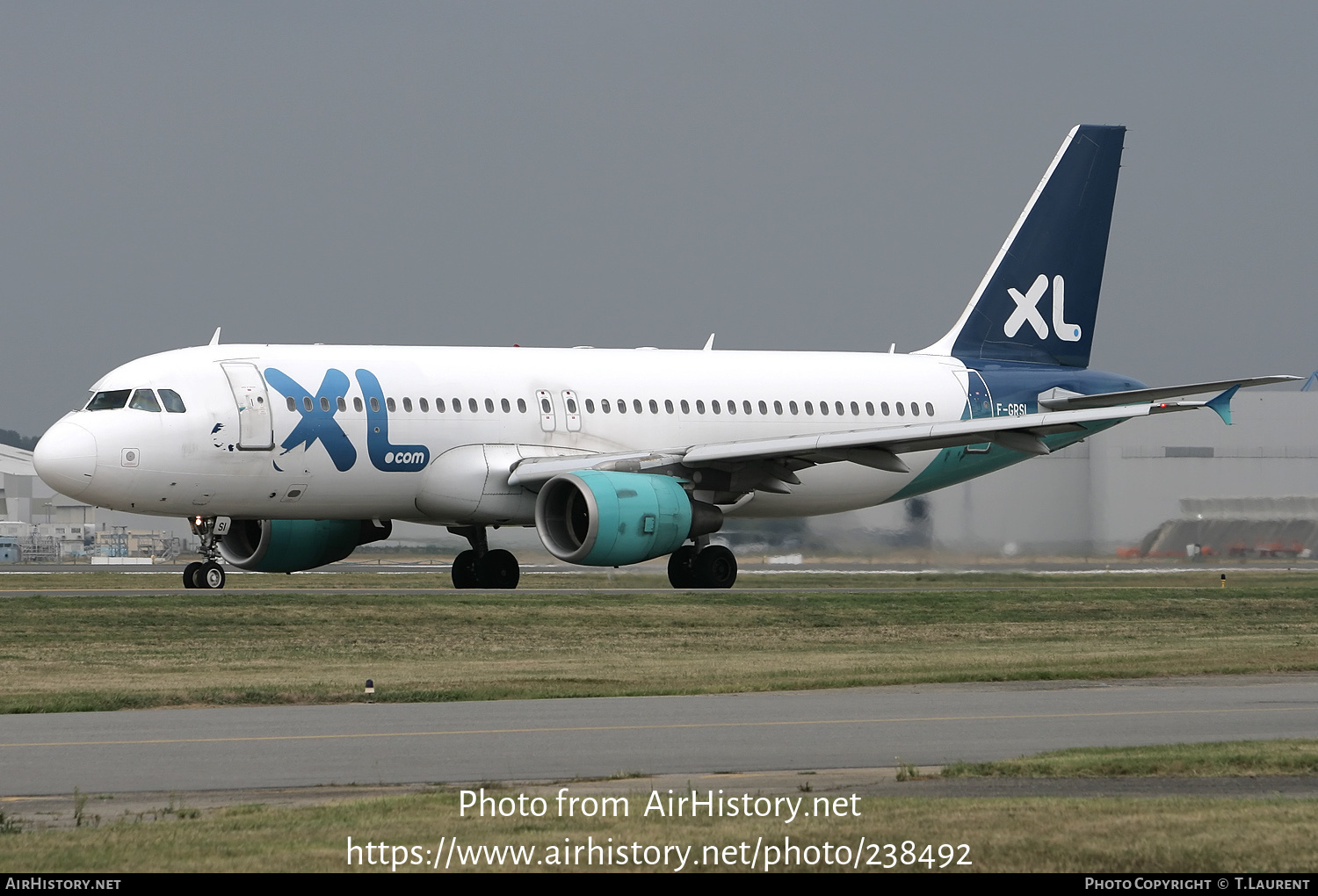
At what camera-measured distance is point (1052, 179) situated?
126ft

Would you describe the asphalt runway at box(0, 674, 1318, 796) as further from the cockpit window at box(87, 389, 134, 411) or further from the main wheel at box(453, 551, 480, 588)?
the main wheel at box(453, 551, 480, 588)

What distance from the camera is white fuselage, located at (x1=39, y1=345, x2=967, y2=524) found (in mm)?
28297

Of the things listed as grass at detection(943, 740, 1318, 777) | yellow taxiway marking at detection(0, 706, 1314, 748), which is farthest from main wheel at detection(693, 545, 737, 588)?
grass at detection(943, 740, 1318, 777)

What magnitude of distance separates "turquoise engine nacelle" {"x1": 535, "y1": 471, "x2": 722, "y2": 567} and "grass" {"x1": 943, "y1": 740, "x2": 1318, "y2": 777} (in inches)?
638

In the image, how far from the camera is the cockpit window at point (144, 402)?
28.4m

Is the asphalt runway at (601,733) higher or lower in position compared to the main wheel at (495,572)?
lower

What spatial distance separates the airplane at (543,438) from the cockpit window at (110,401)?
45mm

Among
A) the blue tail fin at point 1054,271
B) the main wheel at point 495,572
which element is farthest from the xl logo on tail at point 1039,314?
the main wheel at point 495,572

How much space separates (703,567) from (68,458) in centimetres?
1086

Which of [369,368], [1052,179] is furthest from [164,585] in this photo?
[1052,179]

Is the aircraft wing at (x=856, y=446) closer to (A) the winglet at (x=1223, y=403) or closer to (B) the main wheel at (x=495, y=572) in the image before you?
(A) the winglet at (x=1223, y=403)

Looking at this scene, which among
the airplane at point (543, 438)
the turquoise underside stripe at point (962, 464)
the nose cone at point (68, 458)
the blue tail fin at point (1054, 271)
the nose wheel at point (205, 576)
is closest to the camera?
the nose cone at point (68, 458)
